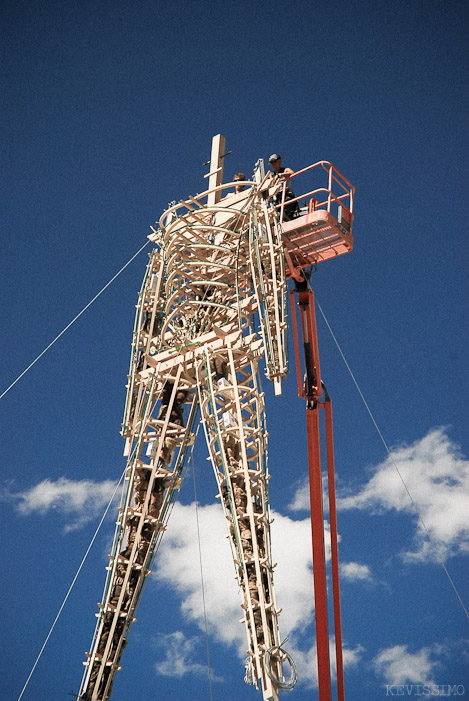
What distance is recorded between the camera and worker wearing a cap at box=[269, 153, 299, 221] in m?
14.0

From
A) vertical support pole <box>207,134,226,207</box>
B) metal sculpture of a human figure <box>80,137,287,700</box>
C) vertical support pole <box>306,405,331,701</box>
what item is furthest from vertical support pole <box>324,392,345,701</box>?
vertical support pole <box>207,134,226,207</box>

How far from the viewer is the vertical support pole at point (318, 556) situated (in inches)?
483

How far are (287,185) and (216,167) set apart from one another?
240 cm

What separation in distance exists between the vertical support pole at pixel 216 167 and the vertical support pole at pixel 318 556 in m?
4.82

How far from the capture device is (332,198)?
13.7 m

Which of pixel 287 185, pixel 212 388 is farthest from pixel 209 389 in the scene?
pixel 287 185

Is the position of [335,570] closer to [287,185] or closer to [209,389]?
[209,389]

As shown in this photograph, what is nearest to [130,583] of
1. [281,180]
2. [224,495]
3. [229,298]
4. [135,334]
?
[224,495]

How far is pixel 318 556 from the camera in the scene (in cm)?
1295

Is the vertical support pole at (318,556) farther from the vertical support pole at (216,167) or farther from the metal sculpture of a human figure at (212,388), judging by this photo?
the vertical support pole at (216,167)

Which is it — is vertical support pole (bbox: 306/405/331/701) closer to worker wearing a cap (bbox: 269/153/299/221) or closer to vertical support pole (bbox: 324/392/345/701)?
vertical support pole (bbox: 324/392/345/701)

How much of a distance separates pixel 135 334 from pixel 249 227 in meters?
3.00

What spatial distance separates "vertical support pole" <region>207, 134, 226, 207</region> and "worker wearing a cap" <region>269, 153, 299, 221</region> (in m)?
1.47

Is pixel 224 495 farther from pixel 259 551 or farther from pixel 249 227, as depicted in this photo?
pixel 249 227
